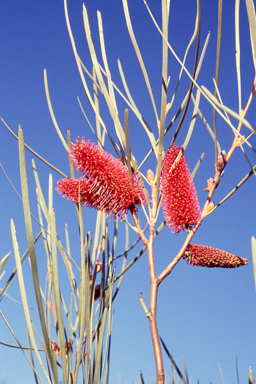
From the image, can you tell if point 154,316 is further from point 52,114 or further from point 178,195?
point 52,114

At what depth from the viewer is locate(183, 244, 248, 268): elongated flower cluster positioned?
75 centimetres

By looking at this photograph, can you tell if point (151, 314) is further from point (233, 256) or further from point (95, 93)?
point (95, 93)

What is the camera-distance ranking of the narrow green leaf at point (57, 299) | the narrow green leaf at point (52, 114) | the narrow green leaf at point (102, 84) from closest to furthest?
the narrow green leaf at point (57, 299)
the narrow green leaf at point (102, 84)
the narrow green leaf at point (52, 114)

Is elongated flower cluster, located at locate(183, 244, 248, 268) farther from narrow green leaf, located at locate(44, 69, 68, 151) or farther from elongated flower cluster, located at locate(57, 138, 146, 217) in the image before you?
narrow green leaf, located at locate(44, 69, 68, 151)

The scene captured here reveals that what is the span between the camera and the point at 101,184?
2.52 ft

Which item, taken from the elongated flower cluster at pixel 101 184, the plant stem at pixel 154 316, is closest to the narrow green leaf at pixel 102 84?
the elongated flower cluster at pixel 101 184

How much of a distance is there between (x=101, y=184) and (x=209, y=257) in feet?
0.99

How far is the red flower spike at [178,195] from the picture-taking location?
77 centimetres

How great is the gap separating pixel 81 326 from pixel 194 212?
367mm

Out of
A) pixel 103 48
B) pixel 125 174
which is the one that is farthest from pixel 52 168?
pixel 103 48

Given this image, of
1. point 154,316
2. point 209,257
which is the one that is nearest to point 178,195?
point 209,257

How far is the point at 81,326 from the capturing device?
58cm

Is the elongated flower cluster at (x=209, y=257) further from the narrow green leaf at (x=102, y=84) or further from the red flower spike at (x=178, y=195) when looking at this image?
the narrow green leaf at (x=102, y=84)

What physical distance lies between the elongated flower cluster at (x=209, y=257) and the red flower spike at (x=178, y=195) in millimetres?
59
